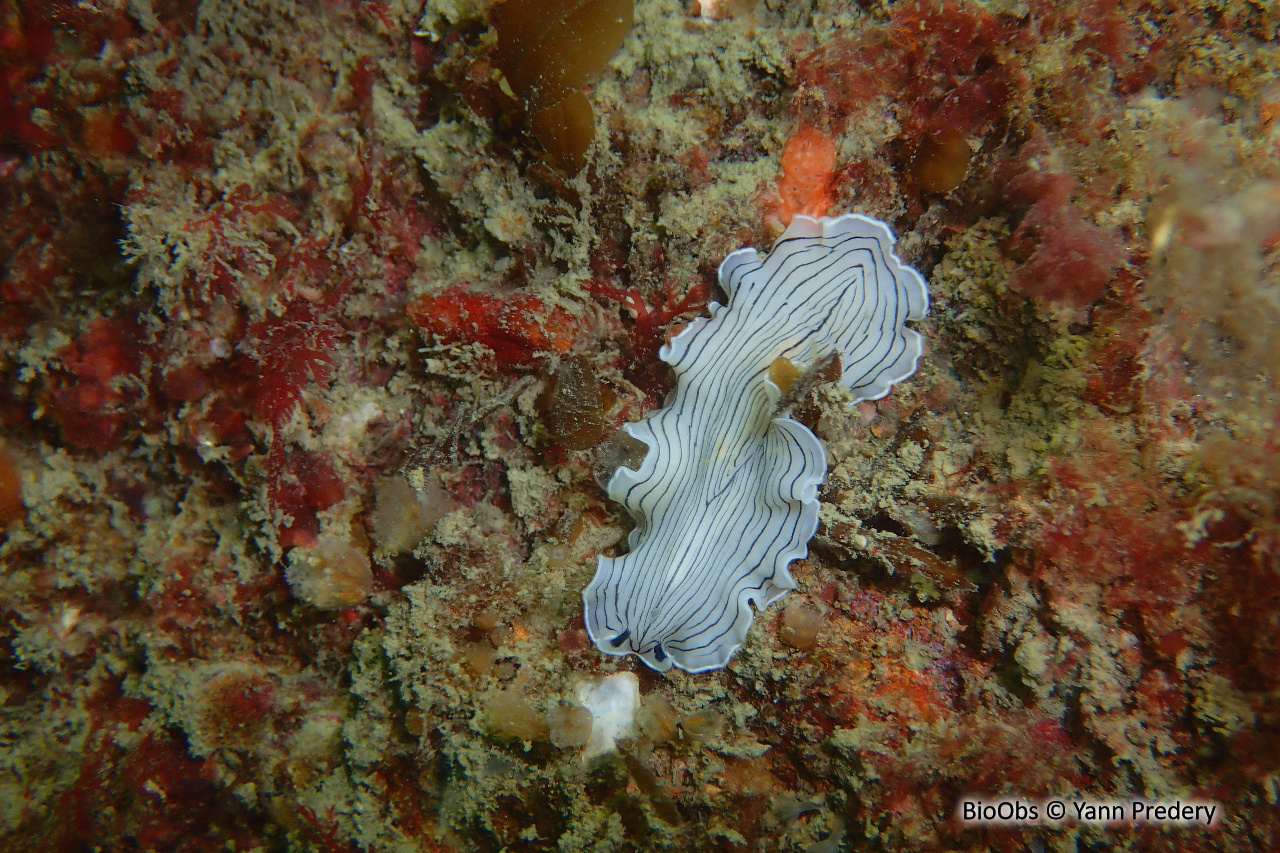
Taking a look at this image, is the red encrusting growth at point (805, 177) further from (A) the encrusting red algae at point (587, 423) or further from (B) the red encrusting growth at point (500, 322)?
(B) the red encrusting growth at point (500, 322)

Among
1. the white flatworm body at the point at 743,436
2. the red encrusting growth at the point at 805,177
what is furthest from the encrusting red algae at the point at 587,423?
the white flatworm body at the point at 743,436

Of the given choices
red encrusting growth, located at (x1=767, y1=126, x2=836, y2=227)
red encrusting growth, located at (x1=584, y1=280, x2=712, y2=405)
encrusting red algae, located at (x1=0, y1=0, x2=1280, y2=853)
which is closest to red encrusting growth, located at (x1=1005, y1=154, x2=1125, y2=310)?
encrusting red algae, located at (x1=0, y1=0, x2=1280, y2=853)

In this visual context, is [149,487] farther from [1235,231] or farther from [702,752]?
[1235,231]

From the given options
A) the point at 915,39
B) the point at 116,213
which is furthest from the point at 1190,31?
the point at 116,213

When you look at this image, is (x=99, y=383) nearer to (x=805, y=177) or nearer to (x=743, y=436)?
(x=743, y=436)

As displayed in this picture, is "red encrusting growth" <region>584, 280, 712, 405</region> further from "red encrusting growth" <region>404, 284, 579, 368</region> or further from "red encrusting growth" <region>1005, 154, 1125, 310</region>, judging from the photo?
"red encrusting growth" <region>1005, 154, 1125, 310</region>

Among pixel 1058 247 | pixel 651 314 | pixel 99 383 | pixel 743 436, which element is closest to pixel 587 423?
pixel 651 314
